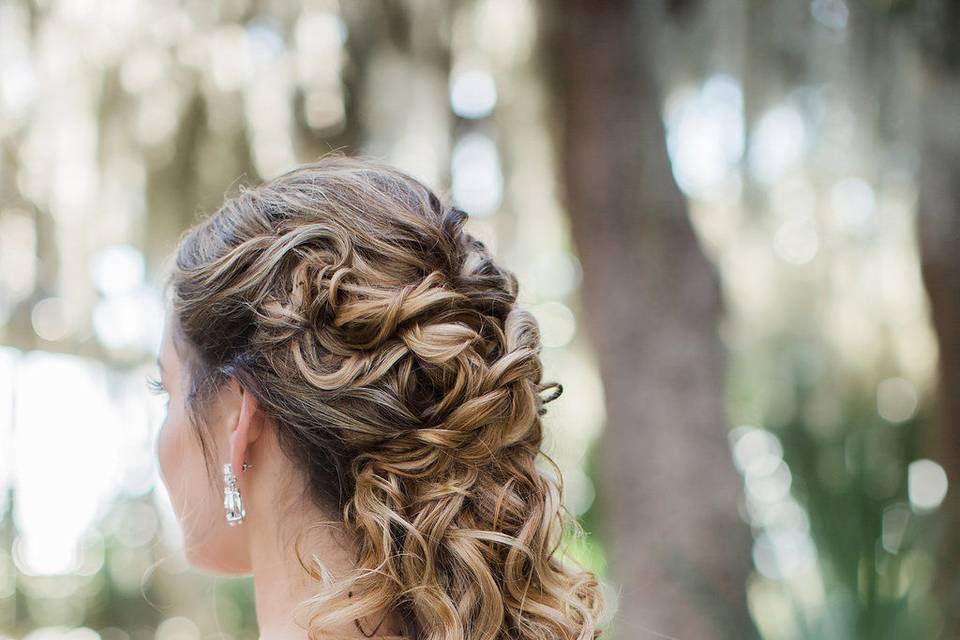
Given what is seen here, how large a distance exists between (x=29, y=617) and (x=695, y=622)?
Answer: 321 cm

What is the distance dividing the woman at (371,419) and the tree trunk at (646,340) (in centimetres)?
161

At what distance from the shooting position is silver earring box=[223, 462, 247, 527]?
1242 millimetres

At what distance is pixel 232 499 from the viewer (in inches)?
49.0

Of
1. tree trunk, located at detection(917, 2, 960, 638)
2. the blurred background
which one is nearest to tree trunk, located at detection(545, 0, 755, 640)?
the blurred background

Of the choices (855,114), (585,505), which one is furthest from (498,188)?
(585,505)

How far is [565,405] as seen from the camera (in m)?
4.12

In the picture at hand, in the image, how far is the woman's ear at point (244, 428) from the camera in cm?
121

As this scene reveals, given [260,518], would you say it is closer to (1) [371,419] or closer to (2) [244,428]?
(2) [244,428]

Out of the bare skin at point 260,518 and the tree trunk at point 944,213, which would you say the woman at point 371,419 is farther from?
the tree trunk at point 944,213

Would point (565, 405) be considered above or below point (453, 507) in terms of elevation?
below

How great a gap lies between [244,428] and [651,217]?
2.14 meters

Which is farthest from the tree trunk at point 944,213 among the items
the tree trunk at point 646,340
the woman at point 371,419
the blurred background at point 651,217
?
the woman at point 371,419

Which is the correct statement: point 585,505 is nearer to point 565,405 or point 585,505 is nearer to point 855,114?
point 565,405

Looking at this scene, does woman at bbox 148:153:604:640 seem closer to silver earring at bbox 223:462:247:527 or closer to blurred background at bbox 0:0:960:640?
silver earring at bbox 223:462:247:527
